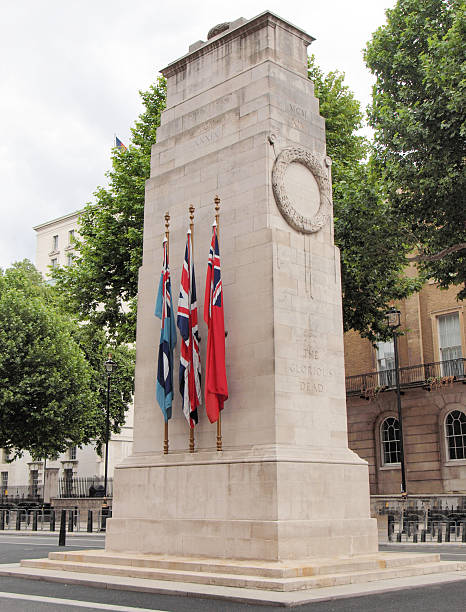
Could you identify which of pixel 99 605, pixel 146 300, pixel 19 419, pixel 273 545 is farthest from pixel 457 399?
pixel 99 605

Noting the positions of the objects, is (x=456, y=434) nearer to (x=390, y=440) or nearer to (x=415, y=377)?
(x=415, y=377)

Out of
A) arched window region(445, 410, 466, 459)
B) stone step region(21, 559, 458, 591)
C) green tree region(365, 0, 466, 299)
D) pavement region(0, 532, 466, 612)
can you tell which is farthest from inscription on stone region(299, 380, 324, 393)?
arched window region(445, 410, 466, 459)

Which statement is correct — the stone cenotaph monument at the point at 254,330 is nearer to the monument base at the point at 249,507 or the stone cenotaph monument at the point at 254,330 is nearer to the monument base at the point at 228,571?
the monument base at the point at 249,507

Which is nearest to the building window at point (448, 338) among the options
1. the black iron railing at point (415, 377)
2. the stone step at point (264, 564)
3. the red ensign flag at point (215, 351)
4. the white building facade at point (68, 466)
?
the black iron railing at point (415, 377)

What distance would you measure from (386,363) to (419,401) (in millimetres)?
3787

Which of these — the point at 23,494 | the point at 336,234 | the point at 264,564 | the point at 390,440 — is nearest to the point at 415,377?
the point at 390,440

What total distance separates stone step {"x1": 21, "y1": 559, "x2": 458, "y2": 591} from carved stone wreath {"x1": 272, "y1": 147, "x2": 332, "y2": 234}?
6460 mm

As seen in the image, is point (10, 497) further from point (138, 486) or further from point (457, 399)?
point (138, 486)

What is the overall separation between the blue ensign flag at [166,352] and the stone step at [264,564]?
9.24ft

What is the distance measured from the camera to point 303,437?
13281 millimetres

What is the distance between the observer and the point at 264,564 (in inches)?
454

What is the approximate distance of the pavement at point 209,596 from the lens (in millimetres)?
9406

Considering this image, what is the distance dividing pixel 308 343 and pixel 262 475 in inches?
110

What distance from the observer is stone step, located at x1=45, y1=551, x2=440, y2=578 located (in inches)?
435
